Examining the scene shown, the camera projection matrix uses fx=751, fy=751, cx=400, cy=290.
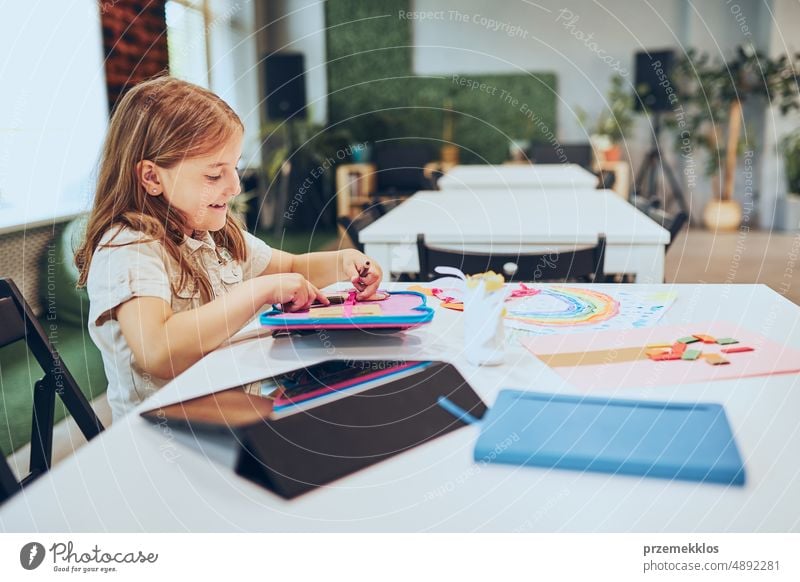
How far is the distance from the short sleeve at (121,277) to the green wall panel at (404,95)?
5334 mm

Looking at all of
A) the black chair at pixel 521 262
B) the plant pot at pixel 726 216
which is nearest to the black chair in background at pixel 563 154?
the plant pot at pixel 726 216

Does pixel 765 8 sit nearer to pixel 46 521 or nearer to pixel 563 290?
pixel 563 290

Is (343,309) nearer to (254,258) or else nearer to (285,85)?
(254,258)

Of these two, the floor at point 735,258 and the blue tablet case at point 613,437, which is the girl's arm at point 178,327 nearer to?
the blue tablet case at point 613,437

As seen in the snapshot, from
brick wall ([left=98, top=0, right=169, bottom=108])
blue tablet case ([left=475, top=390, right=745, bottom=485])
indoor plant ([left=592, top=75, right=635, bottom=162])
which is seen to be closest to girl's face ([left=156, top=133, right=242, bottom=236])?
blue tablet case ([left=475, top=390, right=745, bottom=485])

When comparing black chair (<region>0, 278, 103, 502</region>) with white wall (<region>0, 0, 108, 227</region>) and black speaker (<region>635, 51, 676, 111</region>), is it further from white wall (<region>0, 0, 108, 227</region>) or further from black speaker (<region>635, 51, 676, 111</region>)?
black speaker (<region>635, 51, 676, 111</region>)

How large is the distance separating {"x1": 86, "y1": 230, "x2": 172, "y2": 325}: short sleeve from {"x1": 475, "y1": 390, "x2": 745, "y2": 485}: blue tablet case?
509mm

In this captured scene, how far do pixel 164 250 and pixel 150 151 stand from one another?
0.15 metres

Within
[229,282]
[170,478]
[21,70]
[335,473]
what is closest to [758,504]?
[335,473]

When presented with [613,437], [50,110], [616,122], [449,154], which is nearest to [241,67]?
[449,154]

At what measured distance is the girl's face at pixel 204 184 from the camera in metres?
1.14

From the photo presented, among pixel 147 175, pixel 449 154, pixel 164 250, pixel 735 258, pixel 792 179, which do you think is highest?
pixel 147 175

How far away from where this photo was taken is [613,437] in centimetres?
65

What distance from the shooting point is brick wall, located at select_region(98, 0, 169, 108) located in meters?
3.83
